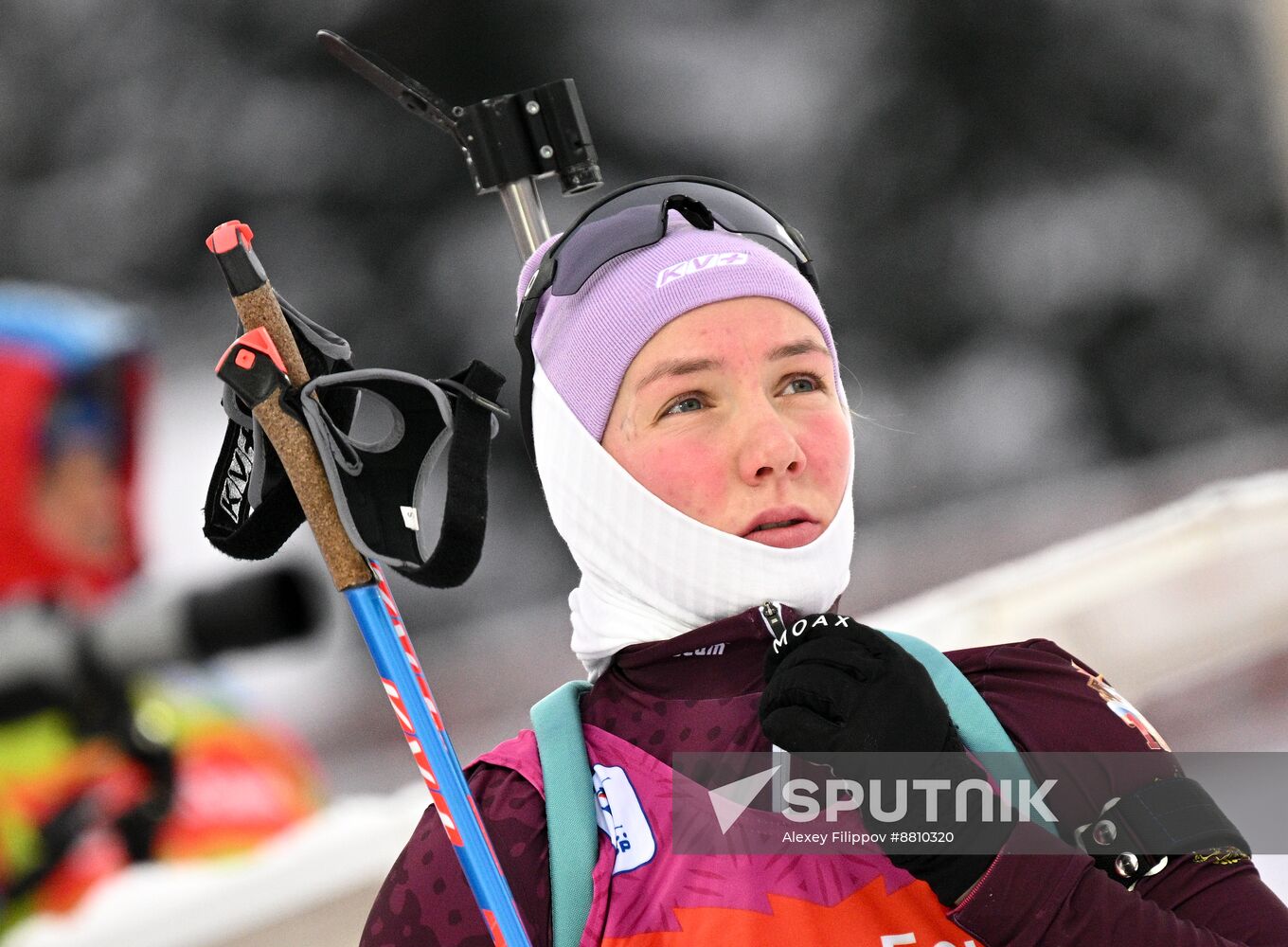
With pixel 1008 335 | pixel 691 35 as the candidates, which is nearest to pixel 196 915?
pixel 691 35

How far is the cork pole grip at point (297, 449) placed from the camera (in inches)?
41.7

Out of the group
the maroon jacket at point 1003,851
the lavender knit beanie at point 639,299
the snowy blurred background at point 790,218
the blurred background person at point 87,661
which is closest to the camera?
the maroon jacket at point 1003,851

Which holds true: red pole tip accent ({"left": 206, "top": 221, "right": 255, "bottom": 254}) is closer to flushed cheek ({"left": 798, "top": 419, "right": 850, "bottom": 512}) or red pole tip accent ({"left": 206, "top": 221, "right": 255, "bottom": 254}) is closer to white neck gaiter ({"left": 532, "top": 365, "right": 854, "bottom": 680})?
white neck gaiter ({"left": 532, "top": 365, "right": 854, "bottom": 680})

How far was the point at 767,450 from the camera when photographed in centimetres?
118

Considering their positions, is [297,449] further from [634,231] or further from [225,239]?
[634,231]

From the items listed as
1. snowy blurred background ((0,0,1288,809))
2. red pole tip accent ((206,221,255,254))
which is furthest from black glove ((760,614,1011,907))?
snowy blurred background ((0,0,1288,809))

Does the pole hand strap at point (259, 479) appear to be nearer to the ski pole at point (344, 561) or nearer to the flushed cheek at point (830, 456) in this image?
the ski pole at point (344, 561)

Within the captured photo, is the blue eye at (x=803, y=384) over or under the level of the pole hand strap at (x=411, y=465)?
over

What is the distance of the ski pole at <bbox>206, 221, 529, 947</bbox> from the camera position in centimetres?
105

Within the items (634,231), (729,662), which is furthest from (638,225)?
(729,662)

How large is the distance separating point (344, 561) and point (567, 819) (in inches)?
10.6

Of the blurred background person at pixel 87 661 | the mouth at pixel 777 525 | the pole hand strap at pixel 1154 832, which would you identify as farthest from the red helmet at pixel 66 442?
the pole hand strap at pixel 1154 832

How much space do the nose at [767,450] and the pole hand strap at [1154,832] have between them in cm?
36

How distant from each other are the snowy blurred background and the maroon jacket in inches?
29.3
